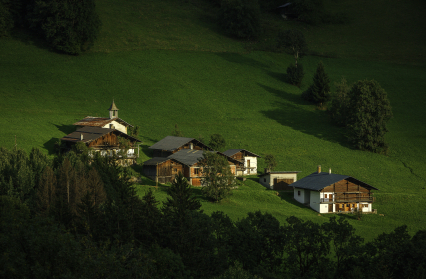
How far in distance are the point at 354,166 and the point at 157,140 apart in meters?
33.4

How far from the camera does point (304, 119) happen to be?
9425cm

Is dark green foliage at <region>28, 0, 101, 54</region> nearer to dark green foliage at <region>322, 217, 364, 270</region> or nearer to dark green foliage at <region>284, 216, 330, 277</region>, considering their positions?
dark green foliage at <region>284, 216, 330, 277</region>

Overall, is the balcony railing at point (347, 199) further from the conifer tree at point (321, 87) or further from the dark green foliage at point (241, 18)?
the dark green foliage at point (241, 18)

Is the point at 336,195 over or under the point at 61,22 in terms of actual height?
under

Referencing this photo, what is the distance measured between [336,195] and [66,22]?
7594cm

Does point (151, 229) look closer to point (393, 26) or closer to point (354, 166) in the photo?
point (354, 166)

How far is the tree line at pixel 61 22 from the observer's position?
344ft

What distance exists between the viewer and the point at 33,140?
Result: 68.8 metres

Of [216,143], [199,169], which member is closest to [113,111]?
[216,143]

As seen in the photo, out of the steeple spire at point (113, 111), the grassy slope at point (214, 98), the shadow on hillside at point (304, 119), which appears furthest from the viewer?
the shadow on hillside at point (304, 119)

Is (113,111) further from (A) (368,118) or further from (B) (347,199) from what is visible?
(A) (368,118)

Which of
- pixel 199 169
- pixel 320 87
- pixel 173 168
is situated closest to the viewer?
pixel 199 169

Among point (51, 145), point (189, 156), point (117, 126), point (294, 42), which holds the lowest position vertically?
point (189, 156)

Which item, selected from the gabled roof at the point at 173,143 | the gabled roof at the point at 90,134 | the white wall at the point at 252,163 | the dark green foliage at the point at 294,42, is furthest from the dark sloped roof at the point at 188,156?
the dark green foliage at the point at 294,42
